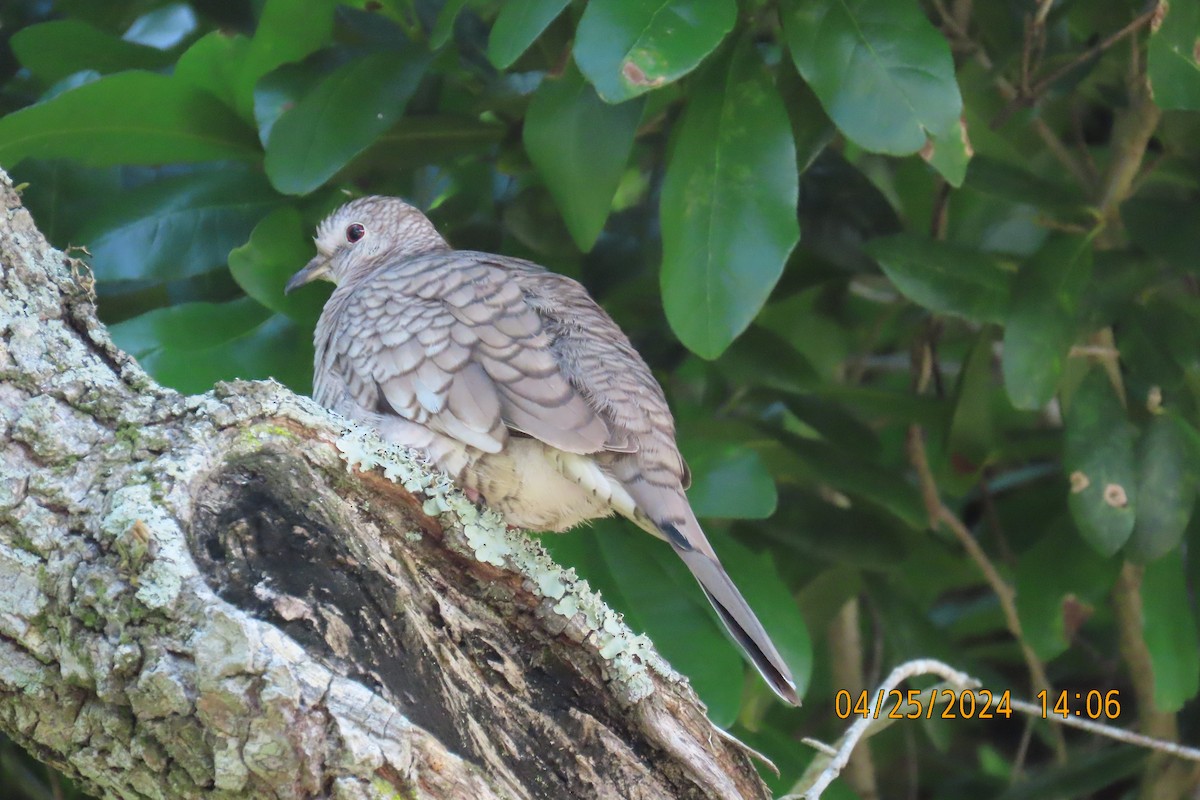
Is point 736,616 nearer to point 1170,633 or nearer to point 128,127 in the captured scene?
point 1170,633

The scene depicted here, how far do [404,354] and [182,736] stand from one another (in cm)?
103

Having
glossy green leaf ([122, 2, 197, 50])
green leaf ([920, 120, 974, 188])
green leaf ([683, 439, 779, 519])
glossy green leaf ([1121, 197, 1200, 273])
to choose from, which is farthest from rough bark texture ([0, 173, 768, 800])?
glossy green leaf ([122, 2, 197, 50])

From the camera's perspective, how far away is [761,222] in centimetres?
214

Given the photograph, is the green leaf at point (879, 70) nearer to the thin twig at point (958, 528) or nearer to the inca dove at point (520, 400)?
the inca dove at point (520, 400)

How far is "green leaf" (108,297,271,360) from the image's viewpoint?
7.57ft

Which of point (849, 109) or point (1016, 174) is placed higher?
point (849, 109)

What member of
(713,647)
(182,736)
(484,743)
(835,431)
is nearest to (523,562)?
(484,743)

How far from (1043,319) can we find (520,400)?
3.72ft

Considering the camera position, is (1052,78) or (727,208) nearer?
(727,208)

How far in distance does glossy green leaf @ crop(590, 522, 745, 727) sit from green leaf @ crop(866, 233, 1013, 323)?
0.74 metres

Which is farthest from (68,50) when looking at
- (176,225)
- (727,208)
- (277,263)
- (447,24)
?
(727,208)

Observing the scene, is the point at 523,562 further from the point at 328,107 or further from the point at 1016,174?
the point at 1016,174

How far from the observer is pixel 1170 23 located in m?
2.31

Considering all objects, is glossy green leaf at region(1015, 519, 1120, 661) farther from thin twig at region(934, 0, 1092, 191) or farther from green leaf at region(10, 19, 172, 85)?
green leaf at region(10, 19, 172, 85)
